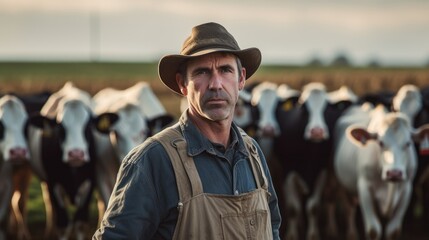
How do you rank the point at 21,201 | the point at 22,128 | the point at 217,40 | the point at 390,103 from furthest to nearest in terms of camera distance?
1. the point at 390,103
2. the point at 21,201
3. the point at 22,128
4. the point at 217,40

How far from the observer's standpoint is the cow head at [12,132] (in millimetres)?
10445

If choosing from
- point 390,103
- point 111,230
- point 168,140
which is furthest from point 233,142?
point 390,103

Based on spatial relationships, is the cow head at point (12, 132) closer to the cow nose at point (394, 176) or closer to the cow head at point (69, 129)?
the cow head at point (69, 129)

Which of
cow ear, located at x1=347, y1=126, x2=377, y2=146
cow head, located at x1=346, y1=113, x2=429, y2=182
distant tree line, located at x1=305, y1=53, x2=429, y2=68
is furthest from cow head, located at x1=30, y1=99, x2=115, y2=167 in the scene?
distant tree line, located at x1=305, y1=53, x2=429, y2=68

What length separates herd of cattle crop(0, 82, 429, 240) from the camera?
9922 mm

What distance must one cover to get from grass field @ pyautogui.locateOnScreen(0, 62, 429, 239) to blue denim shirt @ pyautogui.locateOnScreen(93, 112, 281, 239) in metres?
8.83

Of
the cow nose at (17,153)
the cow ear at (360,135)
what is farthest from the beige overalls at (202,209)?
the cow nose at (17,153)

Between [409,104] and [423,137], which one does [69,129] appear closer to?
[423,137]

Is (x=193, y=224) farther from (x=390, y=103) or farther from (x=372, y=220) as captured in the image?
(x=390, y=103)

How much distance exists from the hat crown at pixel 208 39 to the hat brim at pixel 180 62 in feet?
0.11

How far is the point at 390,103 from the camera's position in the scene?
13.0 meters

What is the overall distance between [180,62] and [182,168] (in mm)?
A: 530

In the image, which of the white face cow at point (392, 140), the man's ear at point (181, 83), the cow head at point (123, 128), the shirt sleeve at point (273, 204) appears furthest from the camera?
the cow head at point (123, 128)

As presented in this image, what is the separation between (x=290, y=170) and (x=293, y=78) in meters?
34.6
